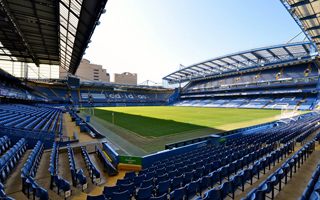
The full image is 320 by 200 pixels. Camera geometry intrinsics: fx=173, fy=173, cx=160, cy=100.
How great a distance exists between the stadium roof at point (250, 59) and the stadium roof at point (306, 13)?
25.4 meters

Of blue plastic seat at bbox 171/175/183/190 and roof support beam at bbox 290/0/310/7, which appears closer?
blue plastic seat at bbox 171/175/183/190

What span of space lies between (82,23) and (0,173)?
11.0m

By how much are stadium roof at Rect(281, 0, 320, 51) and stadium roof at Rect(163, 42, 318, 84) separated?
25.4 meters

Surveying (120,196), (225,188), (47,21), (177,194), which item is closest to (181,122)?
(47,21)

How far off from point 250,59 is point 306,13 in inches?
1730

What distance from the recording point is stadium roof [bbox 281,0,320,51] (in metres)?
11.8

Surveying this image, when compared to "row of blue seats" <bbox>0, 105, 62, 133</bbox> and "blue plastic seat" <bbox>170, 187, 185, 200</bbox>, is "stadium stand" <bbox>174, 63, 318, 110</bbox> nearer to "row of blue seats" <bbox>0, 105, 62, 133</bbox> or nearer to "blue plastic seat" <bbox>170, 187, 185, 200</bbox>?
"blue plastic seat" <bbox>170, 187, 185, 200</bbox>

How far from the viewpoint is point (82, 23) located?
1297 centimetres

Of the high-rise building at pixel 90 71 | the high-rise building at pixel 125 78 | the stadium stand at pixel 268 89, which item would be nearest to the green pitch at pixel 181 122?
the stadium stand at pixel 268 89

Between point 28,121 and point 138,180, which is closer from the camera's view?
point 138,180

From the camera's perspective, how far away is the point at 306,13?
42.1 feet

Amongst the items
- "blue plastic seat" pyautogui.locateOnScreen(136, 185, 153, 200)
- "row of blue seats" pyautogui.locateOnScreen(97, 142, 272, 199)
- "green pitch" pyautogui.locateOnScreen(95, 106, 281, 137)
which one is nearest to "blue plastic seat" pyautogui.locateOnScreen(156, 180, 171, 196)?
"row of blue seats" pyautogui.locateOnScreen(97, 142, 272, 199)

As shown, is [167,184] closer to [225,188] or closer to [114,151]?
[225,188]

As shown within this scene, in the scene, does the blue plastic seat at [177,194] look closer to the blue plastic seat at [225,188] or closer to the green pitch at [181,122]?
the blue plastic seat at [225,188]
